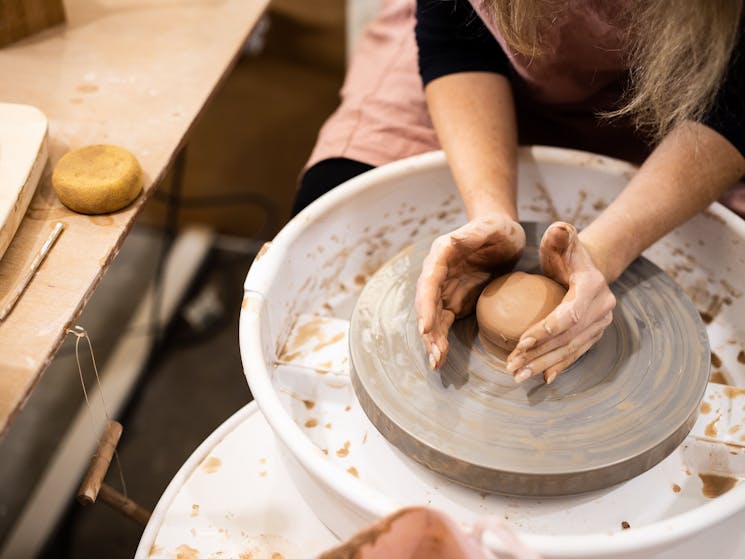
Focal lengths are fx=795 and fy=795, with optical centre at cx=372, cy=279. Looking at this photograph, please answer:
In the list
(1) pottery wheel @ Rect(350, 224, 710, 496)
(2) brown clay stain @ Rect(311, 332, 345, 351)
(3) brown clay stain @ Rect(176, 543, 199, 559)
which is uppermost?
(1) pottery wheel @ Rect(350, 224, 710, 496)

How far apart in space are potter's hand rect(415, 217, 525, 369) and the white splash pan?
0.21 metres

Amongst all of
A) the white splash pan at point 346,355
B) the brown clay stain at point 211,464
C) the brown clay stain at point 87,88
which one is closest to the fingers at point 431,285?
the white splash pan at point 346,355

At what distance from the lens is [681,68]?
1.09 m

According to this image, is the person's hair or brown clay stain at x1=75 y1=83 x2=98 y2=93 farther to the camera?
brown clay stain at x1=75 y1=83 x2=98 y2=93

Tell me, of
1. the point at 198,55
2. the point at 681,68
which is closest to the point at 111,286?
the point at 198,55

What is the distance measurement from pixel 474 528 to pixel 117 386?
60.1 inches

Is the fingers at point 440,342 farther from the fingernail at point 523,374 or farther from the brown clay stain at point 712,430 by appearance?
the brown clay stain at point 712,430

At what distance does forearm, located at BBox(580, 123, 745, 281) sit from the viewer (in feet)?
4.07

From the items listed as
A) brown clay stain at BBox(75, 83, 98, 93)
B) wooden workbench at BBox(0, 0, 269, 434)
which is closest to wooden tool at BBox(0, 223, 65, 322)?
wooden workbench at BBox(0, 0, 269, 434)

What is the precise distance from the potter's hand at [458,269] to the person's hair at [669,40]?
23 cm

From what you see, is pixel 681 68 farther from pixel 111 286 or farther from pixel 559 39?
pixel 111 286

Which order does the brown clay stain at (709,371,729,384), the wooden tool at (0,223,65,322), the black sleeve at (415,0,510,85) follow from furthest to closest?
1. the black sleeve at (415,0,510,85)
2. the brown clay stain at (709,371,729,384)
3. the wooden tool at (0,223,65,322)

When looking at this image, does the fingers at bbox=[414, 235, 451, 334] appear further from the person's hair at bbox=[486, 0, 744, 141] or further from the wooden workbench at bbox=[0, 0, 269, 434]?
the wooden workbench at bbox=[0, 0, 269, 434]

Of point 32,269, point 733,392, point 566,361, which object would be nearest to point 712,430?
point 733,392
